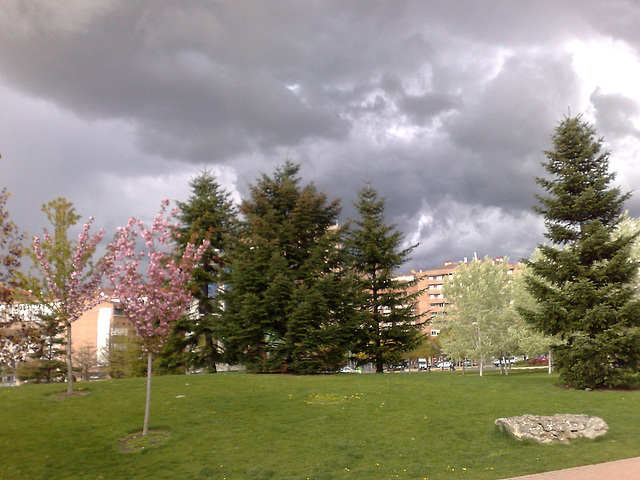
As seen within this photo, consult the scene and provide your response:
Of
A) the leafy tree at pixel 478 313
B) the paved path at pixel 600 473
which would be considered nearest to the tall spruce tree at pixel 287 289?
the leafy tree at pixel 478 313

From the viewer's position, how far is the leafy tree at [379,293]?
35250 mm

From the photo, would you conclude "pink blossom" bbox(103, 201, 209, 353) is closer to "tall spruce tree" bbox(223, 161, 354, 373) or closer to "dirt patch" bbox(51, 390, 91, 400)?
"dirt patch" bbox(51, 390, 91, 400)

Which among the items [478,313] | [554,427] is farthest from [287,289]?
[478,313]

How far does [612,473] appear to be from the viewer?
468 inches

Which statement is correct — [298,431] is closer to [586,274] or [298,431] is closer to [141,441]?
[141,441]

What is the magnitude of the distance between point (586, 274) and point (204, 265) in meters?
27.9

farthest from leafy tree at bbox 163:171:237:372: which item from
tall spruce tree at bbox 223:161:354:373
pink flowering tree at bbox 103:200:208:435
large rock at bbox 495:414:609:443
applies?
large rock at bbox 495:414:609:443

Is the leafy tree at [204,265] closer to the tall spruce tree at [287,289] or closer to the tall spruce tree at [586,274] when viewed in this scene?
the tall spruce tree at [287,289]

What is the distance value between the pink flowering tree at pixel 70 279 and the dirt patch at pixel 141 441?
5874mm

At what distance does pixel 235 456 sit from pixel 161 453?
2.41m

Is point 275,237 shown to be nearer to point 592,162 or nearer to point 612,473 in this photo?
point 592,162

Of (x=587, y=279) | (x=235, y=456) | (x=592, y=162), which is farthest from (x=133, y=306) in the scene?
(x=592, y=162)

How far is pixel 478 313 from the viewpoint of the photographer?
148 ft

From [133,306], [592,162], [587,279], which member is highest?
[592,162]
